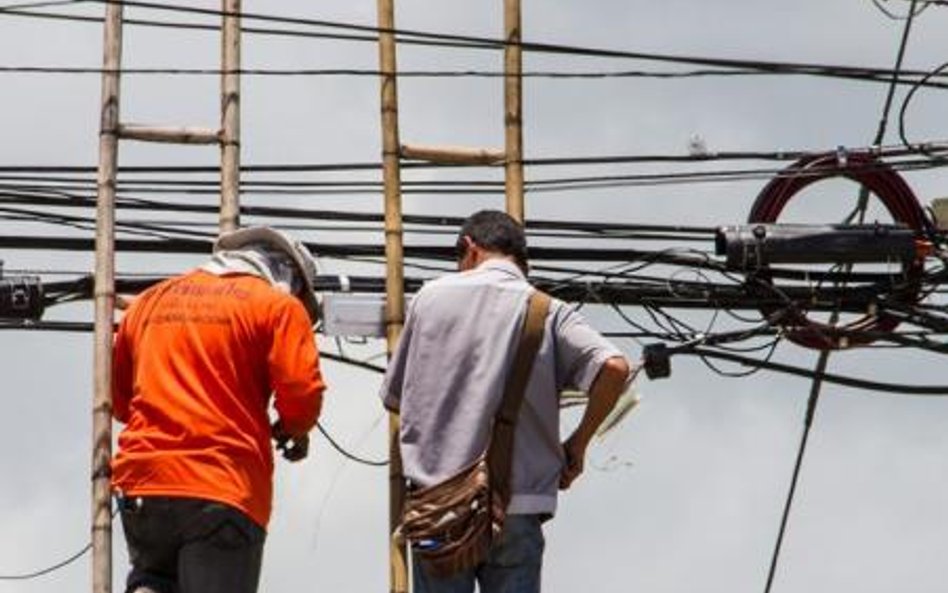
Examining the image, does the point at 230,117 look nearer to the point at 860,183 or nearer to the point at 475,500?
the point at 475,500

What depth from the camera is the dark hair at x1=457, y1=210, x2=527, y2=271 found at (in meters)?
8.85

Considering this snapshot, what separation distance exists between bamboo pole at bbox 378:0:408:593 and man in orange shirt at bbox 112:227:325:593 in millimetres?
442

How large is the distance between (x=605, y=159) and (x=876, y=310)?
1509 mm

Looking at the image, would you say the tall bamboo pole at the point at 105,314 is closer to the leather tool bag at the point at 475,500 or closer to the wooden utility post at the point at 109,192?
the wooden utility post at the point at 109,192

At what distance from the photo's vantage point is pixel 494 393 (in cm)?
858

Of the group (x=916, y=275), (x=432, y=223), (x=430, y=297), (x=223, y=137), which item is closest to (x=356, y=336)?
(x=223, y=137)

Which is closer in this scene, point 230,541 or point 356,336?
point 230,541

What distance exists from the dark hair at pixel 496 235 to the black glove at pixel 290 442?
0.80 metres

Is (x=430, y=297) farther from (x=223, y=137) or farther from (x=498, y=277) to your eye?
(x=223, y=137)

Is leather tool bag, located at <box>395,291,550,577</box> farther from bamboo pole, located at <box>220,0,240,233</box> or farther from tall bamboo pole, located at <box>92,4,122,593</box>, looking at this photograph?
bamboo pole, located at <box>220,0,240,233</box>

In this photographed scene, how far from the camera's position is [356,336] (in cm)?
1030

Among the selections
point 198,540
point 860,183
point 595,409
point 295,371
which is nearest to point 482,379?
point 595,409

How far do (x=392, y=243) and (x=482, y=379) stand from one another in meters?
1.38

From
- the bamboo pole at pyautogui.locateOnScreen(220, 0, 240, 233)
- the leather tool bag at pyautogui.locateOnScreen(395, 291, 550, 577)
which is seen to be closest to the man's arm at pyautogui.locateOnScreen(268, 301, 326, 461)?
the leather tool bag at pyautogui.locateOnScreen(395, 291, 550, 577)
